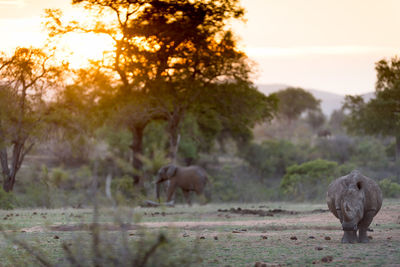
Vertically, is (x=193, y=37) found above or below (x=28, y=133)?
above

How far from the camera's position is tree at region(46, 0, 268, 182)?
109ft

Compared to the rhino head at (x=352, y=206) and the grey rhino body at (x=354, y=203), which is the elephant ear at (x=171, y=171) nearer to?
the grey rhino body at (x=354, y=203)

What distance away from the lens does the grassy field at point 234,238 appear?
8.86 meters

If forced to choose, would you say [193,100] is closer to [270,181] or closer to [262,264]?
[270,181]

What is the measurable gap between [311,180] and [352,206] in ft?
75.1

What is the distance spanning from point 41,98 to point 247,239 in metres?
19.9

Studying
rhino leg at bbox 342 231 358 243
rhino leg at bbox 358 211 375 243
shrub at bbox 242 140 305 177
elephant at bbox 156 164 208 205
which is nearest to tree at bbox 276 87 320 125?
shrub at bbox 242 140 305 177

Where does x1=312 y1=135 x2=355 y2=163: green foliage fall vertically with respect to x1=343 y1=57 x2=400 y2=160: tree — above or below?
below

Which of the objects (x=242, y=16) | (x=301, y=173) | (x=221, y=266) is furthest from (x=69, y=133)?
(x=221, y=266)

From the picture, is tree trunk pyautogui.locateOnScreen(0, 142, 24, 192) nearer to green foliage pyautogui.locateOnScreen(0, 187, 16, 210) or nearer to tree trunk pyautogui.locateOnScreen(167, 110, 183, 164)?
green foliage pyautogui.locateOnScreen(0, 187, 16, 210)

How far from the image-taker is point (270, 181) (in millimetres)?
49062

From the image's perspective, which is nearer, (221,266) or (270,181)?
(221,266)

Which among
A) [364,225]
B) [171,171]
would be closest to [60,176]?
[364,225]

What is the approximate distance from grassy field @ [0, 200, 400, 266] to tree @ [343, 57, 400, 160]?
79.7 ft
